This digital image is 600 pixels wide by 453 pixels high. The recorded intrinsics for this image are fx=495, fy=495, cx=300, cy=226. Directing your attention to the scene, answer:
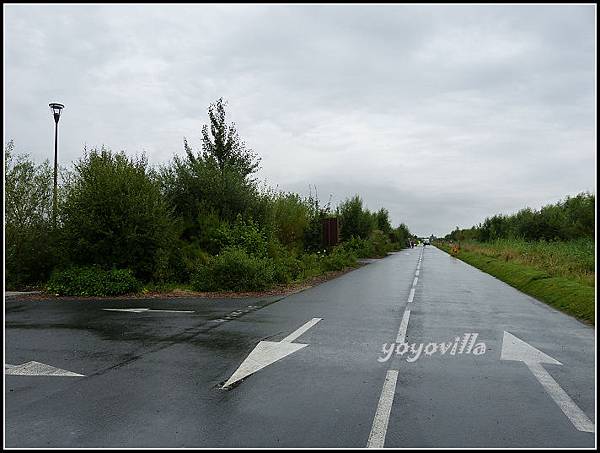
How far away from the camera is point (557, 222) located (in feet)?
159

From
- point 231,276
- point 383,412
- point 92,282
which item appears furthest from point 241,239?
point 383,412

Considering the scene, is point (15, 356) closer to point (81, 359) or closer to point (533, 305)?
point (81, 359)

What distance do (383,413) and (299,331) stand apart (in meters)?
4.49

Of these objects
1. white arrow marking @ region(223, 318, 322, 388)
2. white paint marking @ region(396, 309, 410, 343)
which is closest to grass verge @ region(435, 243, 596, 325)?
white paint marking @ region(396, 309, 410, 343)

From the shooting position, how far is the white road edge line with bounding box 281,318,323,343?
347 inches

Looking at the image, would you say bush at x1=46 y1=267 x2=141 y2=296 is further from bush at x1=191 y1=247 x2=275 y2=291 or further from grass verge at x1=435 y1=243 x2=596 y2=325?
grass verge at x1=435 y1=243 x2=596 y2=325

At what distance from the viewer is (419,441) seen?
4430 mm

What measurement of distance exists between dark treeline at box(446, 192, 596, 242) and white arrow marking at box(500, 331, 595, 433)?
1246 inches

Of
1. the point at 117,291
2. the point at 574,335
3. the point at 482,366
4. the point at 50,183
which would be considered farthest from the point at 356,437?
the point at 50,183

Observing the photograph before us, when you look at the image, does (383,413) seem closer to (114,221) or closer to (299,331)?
(299,331)

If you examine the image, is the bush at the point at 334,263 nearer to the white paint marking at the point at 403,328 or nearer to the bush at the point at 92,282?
the bush at the point at 92,282

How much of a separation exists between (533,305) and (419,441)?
11088mm

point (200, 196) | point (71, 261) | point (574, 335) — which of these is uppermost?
point (200, 196)

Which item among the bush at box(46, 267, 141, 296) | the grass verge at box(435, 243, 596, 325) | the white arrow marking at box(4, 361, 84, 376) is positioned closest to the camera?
the white arrow marking at box(4, 361, 84, 376)
